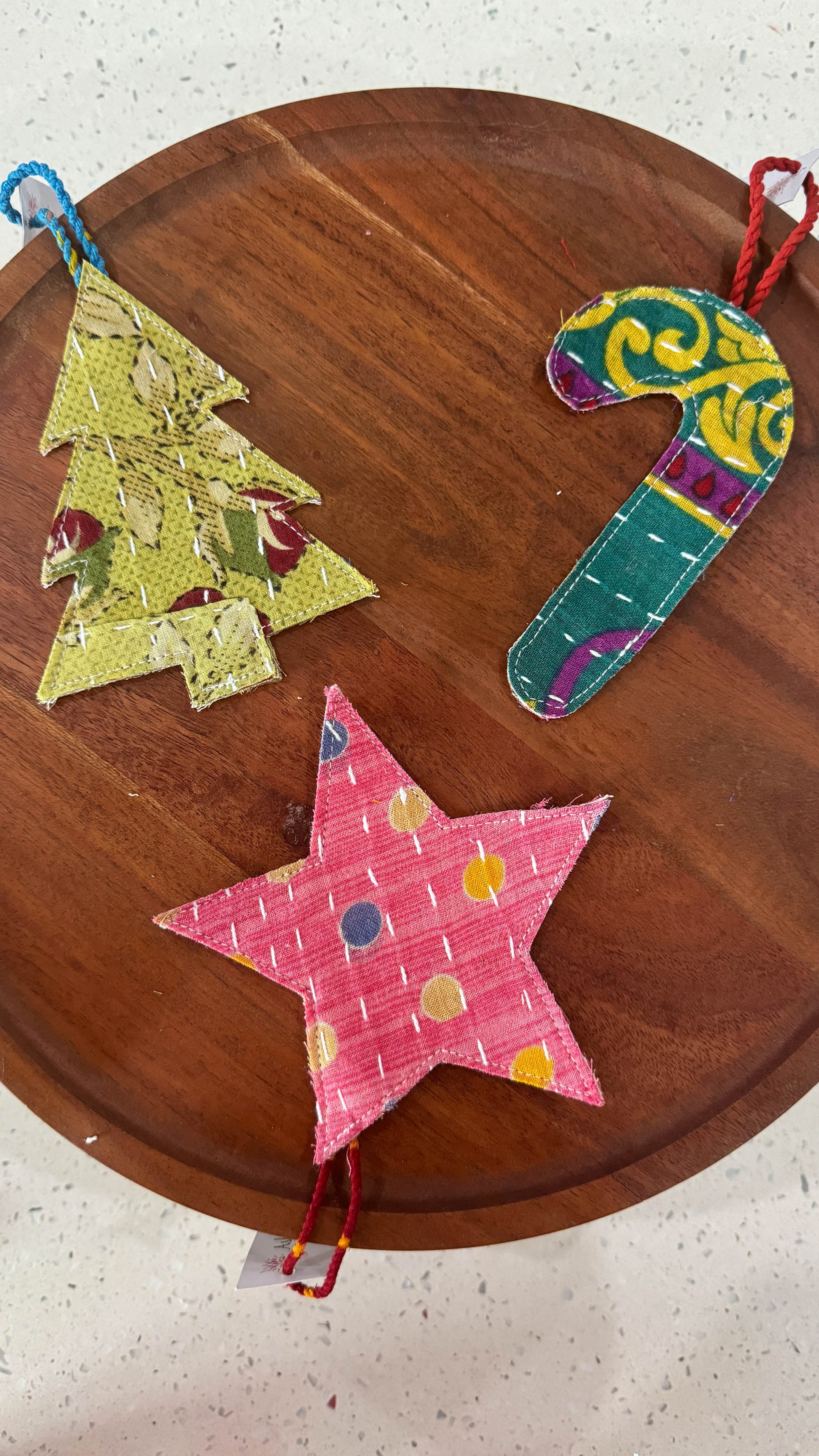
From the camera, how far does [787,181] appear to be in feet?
2.22

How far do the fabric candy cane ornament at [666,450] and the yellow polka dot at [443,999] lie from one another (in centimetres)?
27

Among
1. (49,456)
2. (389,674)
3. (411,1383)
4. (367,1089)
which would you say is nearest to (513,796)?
(389,674)

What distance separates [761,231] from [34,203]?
2.20ft

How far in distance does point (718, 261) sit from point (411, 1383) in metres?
1.36

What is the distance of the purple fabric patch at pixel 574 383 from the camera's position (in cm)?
67

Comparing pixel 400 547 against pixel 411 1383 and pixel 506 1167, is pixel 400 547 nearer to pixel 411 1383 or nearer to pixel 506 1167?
pixel 506 1167

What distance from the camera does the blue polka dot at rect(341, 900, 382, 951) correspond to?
0.67 meters

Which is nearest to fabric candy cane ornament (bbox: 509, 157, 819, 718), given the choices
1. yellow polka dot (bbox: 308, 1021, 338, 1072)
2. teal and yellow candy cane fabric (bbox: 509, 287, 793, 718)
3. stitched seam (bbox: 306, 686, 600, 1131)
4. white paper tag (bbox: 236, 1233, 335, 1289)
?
teal and yellow candy cane fabric (bbox: 509, 287, 793, 718)

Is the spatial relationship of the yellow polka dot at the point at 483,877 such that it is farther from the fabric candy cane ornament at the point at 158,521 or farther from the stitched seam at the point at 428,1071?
the fabric candy cane ornament at the point at 158,521

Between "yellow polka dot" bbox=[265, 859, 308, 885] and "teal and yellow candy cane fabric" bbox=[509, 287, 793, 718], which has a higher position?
"teal and yellow candy cane fabric" bbox=[509, 287, 793, 718]

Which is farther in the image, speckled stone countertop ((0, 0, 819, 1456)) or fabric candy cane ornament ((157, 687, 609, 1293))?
speckled stone countertop ((0, 0, 819, 1456))

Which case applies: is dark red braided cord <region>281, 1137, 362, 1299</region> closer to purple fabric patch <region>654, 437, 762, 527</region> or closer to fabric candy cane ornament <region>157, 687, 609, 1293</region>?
fabric candy cane ornament <region>157, 687, 609, 1293</region>

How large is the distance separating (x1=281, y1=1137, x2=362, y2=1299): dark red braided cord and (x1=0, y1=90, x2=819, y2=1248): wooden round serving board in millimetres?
17

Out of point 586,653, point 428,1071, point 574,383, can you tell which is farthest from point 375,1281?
point 574,383
